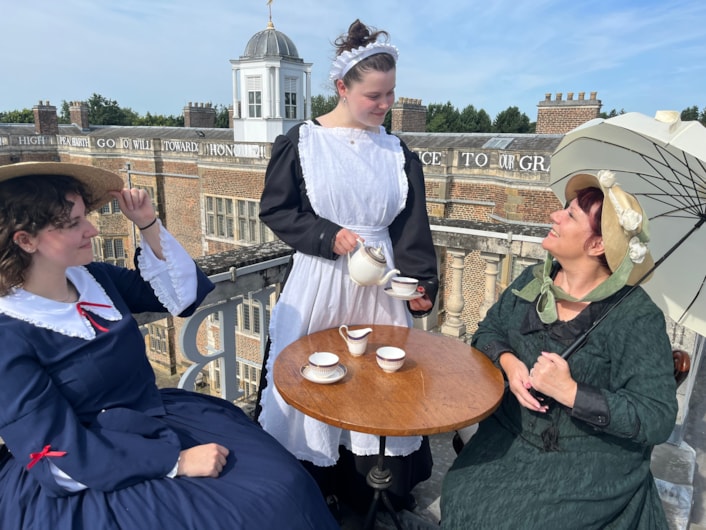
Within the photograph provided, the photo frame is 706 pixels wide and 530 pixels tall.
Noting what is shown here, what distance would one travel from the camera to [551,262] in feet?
5.84

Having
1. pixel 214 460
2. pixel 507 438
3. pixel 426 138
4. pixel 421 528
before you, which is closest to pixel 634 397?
pixel 507 438

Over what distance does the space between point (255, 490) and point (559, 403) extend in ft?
3.30

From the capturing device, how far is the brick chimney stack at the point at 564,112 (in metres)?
16.2

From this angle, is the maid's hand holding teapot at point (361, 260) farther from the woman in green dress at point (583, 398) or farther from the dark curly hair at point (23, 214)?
the dark curly hair at point (23, 214)

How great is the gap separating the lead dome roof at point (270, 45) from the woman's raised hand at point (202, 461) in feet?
68.7

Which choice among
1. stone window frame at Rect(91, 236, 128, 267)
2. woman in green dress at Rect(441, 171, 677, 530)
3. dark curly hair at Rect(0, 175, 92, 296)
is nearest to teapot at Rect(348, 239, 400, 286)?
woman in green dress at Rect(441, 171, 677, 530)

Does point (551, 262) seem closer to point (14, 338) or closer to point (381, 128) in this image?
point (381, 128)

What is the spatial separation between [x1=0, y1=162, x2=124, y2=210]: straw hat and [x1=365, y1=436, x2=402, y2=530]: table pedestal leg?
4.23 ft

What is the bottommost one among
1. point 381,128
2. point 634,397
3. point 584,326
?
point 634,397

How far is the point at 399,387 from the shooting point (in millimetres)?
1679

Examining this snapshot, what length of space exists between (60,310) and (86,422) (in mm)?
322

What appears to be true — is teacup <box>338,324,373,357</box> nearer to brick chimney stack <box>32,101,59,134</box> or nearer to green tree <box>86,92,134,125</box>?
brick chimney stack <box>32,101,59,134</box>

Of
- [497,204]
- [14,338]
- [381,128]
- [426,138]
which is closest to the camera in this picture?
[14,338]

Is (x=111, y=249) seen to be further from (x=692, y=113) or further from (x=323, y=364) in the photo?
(x=692, y=113)
